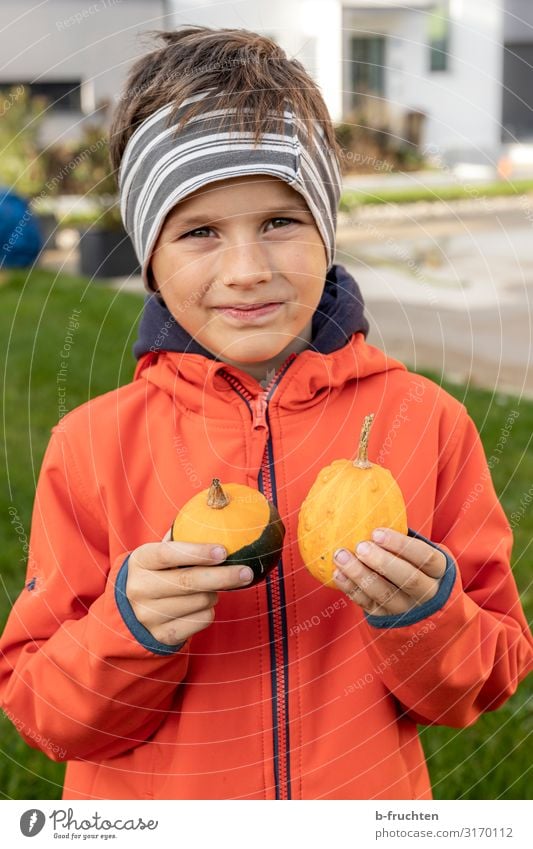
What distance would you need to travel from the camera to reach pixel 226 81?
5.00 feet

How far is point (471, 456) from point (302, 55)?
0.82 meters

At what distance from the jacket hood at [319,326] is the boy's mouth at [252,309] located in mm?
135

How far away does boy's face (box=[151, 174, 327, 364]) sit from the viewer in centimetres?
148

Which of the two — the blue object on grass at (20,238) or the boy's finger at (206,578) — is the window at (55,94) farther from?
the boy's finger at (206,578)

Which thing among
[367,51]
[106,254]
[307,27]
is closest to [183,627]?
[307,27]

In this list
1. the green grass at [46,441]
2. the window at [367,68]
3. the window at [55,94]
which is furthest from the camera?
the window at [55,94]

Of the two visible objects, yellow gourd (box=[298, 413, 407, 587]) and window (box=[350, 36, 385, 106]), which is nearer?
yellow gourd (box=[298, 413, 407, 587])

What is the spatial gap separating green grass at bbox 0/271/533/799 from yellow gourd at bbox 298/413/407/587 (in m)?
0.54

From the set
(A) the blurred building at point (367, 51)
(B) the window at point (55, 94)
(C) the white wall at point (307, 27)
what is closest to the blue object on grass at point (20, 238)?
(A) the blurred building at point (367, 51)

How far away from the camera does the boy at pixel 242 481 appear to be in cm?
150

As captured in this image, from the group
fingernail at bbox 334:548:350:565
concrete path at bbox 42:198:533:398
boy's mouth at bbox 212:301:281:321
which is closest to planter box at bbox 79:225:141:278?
concrete path at bbox 42:198:533:398

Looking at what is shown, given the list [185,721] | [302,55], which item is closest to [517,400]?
[302,55]

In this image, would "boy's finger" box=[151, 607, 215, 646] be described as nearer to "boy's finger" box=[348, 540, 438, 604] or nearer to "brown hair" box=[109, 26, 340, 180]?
"boy's finger" box=[348, 540, 438, 604]

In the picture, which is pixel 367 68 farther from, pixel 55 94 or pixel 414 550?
pixel 55 94
